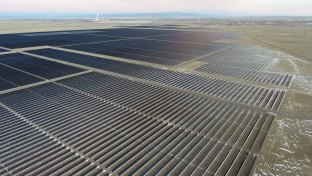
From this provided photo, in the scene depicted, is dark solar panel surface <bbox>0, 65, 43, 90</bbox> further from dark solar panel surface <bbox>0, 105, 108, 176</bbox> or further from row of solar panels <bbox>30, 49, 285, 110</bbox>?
dark solar panel surface <bbox>0, 105, 108, 176</bbox>

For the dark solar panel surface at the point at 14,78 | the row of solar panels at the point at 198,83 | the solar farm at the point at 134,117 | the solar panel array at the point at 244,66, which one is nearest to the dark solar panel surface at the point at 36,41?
the row of solar panels at the point at 198,83

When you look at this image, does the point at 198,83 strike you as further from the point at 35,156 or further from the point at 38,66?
the point at 38,66

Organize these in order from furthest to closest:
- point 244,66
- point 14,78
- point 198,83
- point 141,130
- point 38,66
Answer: point 244,66 < point 38,66 < point 14,78 < point 198,83 < point 141,130

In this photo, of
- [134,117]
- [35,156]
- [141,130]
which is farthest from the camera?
[134,117]

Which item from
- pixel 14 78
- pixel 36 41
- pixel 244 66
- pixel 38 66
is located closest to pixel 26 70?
pixel 38 66

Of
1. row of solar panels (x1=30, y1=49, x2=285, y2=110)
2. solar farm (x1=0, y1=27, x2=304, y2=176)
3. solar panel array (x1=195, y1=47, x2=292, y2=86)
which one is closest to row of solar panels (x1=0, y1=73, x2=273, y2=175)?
solar farm (x1=0, y1=27, x2=304, y2=176)

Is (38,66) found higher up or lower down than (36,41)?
lower down

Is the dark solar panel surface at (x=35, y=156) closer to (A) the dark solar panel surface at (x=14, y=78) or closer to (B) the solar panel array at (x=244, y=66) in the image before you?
(A) the dark solar panel surface at (x=14, y=78)
